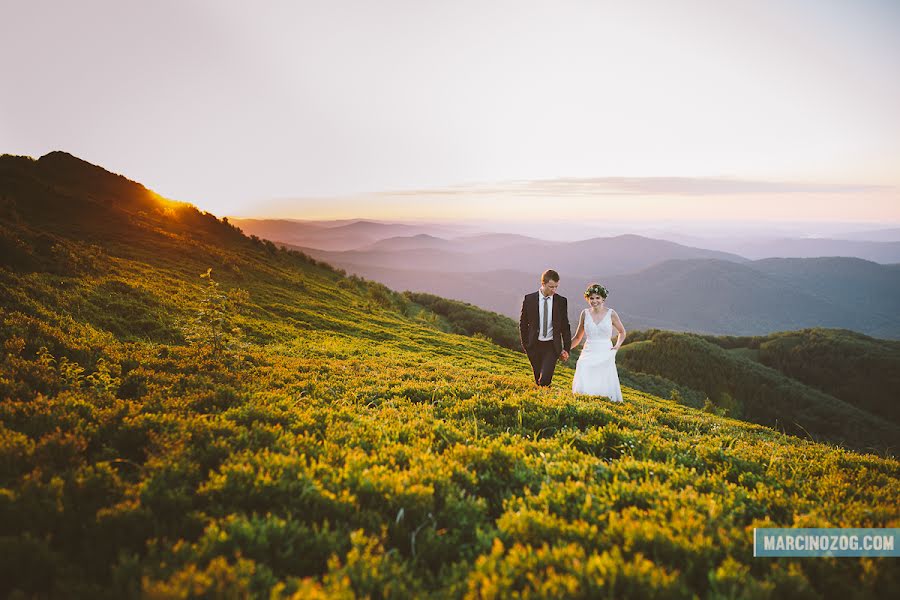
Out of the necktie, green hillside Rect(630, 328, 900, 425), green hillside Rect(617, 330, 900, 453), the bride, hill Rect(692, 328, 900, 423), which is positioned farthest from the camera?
hill Rect(692, 328, 900, 423)

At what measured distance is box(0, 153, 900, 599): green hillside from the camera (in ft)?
12.5

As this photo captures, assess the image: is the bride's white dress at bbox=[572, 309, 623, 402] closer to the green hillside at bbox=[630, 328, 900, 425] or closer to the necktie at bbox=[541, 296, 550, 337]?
the necktie at bbox=[541, 296, 550, 337]

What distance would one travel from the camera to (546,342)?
43.8 feet

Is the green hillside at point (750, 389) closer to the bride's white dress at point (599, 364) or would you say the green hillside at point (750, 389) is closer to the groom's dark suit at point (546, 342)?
the bride's white dress at point (599, 364)

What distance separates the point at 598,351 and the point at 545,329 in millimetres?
1908

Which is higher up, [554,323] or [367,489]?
[554,323]

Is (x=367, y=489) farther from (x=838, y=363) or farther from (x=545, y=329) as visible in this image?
(x=838, y=363)

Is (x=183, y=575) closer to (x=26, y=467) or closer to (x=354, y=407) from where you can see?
(x=26, y=467)

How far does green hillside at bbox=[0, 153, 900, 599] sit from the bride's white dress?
1.99 m

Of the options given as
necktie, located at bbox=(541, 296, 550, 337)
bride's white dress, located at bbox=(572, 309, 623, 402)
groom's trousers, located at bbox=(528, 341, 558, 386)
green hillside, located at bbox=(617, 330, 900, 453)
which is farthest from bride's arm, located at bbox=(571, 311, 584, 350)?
green hillside, located at bbox=(617, 330, 900, 453)

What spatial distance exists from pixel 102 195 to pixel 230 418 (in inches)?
1659

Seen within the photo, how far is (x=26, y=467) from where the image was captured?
4.89 m

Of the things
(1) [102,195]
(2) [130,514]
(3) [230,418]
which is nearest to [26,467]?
(2) [130,514]

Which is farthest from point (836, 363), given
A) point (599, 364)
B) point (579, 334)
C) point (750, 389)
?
point (579, 334)
